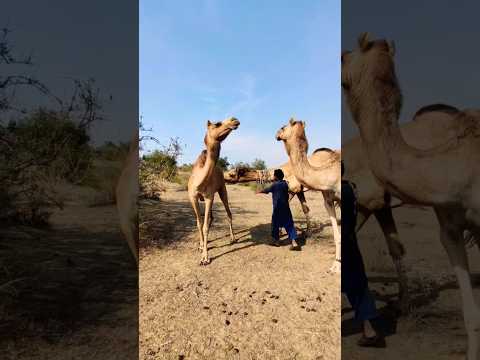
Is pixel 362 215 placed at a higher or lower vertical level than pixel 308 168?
lower

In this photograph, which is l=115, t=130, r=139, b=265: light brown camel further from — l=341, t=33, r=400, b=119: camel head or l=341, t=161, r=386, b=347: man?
l=341, t=33, r=400, b=119: camel head

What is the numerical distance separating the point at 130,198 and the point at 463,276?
10.8ft

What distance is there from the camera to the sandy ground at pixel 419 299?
9.07 feet

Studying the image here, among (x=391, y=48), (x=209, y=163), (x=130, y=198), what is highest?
(x=391, y=48)

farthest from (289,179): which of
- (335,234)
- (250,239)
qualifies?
(335,234)

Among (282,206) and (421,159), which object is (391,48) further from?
(282,206)

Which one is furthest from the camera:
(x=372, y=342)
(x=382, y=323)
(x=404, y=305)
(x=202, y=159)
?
(x=202, y=159)

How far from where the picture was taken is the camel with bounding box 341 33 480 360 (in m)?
1.99

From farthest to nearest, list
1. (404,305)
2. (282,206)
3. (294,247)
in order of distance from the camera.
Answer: (282,206) → (294,247) → (404,305)

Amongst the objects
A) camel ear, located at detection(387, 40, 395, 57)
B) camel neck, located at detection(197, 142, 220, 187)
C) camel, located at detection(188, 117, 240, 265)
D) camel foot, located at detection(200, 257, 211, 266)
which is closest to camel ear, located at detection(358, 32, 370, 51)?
camel ear, located at detection(387, 40, 395, 57)

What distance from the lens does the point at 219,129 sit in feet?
18.4

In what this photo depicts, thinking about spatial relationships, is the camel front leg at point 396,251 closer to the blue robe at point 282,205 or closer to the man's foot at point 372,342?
the man's foot at point 372,342

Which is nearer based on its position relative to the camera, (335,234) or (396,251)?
(396,251)

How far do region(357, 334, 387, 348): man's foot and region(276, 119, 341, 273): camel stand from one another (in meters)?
2.28
